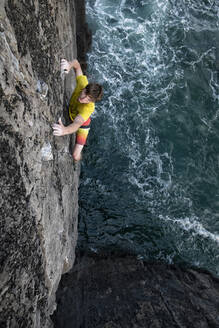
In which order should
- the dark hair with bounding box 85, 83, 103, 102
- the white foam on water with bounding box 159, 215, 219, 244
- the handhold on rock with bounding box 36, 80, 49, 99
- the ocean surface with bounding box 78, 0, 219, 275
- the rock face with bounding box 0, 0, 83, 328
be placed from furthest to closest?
the white foam on water with bounding box 159, 215, 219, 244 → the ocean surface with bounding box 78, 0, 219, 275 → the dark hair with bounding box 85, 83, 103, 102 → the handhold on rock with bounding box 36, 80, 49, 99 → the rock face with bounding box 0, 0, 83, 328

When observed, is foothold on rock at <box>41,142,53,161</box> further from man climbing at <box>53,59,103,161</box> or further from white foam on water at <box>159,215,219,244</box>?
white foam on water at <box>159,215,219,244</box>

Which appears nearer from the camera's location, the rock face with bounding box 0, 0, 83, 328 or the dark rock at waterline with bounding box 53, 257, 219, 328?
the rock face with bounding box 0, 0, 83, 328

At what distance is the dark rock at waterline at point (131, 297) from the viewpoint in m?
5.61

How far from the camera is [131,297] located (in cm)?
606

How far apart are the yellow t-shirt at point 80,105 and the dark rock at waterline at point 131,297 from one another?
144 inches

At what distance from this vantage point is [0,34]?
291 cm

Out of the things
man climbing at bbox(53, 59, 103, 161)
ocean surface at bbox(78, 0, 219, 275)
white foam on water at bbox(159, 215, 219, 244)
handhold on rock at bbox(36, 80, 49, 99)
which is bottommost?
white foam on water at bbox(159, 215, 219, 244)

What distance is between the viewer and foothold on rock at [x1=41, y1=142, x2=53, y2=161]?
156 inches

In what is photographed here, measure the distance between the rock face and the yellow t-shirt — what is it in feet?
0.72

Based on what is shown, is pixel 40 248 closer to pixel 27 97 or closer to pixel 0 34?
pixel 27 97

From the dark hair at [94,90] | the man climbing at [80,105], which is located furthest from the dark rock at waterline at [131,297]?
the dark hair at [94,90]

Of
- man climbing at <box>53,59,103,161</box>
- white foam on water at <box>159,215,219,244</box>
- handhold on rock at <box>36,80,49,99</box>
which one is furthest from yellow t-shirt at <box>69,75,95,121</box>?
white foam on water at <box>159,215,219,244</box>

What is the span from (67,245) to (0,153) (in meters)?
3.36

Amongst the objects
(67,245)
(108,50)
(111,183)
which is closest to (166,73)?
(108,50)
